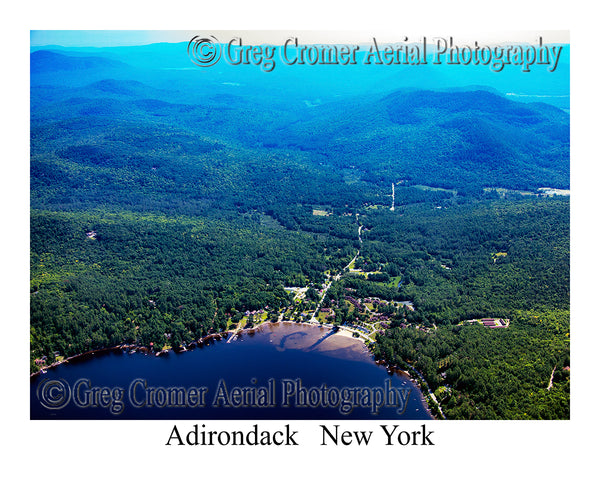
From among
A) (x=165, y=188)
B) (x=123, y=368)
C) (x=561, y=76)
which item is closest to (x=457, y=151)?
(x=165, y=188)

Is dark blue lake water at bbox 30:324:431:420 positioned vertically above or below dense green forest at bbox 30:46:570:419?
below
